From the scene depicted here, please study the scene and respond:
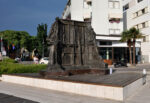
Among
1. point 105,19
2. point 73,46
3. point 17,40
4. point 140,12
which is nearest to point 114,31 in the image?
point 105,19

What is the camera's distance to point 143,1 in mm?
38250

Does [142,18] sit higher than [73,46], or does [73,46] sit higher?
[142,18]

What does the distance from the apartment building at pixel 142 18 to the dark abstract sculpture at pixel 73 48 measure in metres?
29.3

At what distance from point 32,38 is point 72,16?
32329 mm

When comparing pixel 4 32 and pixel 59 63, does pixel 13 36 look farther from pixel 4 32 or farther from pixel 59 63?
pixel 59 63

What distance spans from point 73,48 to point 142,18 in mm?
32177

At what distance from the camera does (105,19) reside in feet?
127

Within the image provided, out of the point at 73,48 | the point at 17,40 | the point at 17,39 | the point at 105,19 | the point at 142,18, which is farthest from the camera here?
the point at 17,39

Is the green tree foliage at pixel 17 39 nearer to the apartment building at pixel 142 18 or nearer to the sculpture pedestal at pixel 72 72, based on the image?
the apartment building at pixel 142 18

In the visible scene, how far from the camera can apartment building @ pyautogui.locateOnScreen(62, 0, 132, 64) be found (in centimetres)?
3763

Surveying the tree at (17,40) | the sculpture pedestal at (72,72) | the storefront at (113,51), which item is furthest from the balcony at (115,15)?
the tree at (17,40)

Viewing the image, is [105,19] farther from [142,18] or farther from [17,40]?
[17,40]

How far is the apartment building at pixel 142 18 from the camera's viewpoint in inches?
1467

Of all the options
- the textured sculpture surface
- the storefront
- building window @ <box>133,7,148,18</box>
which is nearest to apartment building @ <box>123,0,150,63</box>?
building window @ <box>133,7,148,18</box>
